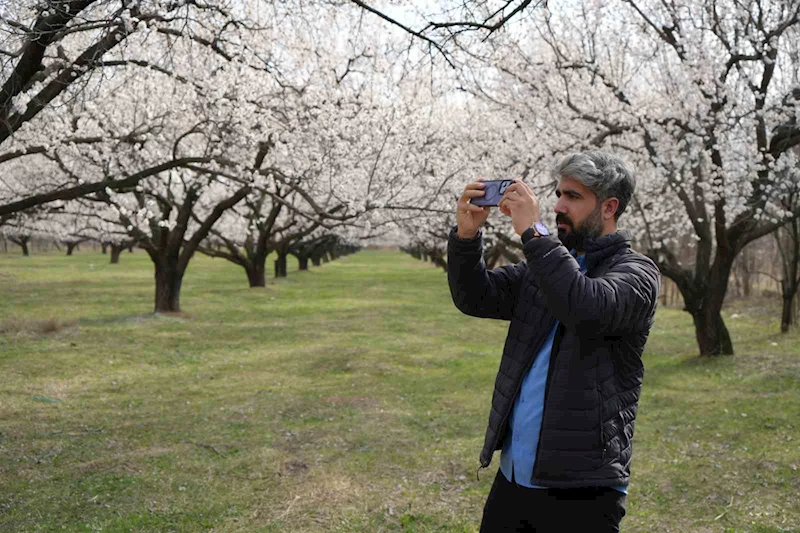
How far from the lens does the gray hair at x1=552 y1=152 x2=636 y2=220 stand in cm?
245

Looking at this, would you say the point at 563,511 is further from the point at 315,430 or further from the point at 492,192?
the point at 315,430

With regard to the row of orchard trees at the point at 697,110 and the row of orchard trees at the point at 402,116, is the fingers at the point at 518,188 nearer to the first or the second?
the row of orchard trees at the point at 402,116

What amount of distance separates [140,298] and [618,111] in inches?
659

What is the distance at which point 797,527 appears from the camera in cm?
545

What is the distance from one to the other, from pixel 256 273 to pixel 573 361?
29.5 metres

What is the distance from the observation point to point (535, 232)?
2332 mm

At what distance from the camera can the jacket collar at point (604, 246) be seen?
2.51m

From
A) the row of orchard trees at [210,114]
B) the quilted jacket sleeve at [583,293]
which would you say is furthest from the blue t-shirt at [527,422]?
the row of orchard trees at [210,114]

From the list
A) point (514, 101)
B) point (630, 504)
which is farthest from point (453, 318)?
point (630, 504)

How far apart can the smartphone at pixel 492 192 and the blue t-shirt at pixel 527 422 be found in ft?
1.55

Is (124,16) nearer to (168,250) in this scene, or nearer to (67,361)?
(67,361)

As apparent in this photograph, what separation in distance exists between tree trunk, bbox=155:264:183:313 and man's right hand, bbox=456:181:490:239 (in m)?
17.6

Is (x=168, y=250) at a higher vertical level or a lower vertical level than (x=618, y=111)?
lower

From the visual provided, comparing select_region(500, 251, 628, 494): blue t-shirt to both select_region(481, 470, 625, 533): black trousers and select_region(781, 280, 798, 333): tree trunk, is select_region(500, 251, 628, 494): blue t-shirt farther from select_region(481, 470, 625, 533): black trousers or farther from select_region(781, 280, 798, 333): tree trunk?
select_region(781, 280, 798, 333): tree trunk
